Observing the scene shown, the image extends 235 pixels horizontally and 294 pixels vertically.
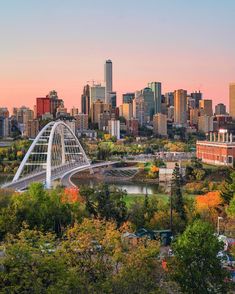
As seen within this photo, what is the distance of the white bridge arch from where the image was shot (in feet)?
112

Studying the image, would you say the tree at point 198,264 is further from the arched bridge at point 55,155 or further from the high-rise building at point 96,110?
the high-rise building at point 96,110

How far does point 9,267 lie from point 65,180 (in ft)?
78.8

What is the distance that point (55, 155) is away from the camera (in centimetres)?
4078

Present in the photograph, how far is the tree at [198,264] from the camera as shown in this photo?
28.9 feet

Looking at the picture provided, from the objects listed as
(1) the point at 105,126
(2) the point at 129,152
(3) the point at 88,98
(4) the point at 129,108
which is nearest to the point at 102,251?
(2) the point at 129,152

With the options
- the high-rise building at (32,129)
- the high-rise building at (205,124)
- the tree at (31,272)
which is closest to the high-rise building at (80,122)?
the high-rise building at (32,129)

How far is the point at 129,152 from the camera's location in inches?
2162

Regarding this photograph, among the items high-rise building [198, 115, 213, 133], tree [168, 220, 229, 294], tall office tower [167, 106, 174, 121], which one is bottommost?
tree [168, 220, 229, 294]

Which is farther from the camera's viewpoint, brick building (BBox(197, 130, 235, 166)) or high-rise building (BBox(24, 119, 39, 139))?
high-rise building (BBox(24, 119, 39, 139))

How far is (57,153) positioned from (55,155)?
0.55 metres

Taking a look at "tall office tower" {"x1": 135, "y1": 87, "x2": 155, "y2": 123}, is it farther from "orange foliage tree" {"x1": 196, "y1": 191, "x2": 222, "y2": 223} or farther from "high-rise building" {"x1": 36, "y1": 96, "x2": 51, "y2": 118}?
"orange foliage tree" {"x1": 196, "y1": 191, "x2": 222, "y2": 223}

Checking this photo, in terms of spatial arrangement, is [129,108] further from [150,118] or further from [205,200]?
[205,200]

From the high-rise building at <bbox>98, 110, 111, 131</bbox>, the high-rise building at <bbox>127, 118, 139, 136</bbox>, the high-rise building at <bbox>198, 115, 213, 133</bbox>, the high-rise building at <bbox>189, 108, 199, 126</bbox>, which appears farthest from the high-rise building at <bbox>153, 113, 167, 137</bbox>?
the high-rise building at <bbox>189, 108, 199, 126</bbox>

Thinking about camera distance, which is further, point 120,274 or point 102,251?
point 102,251
